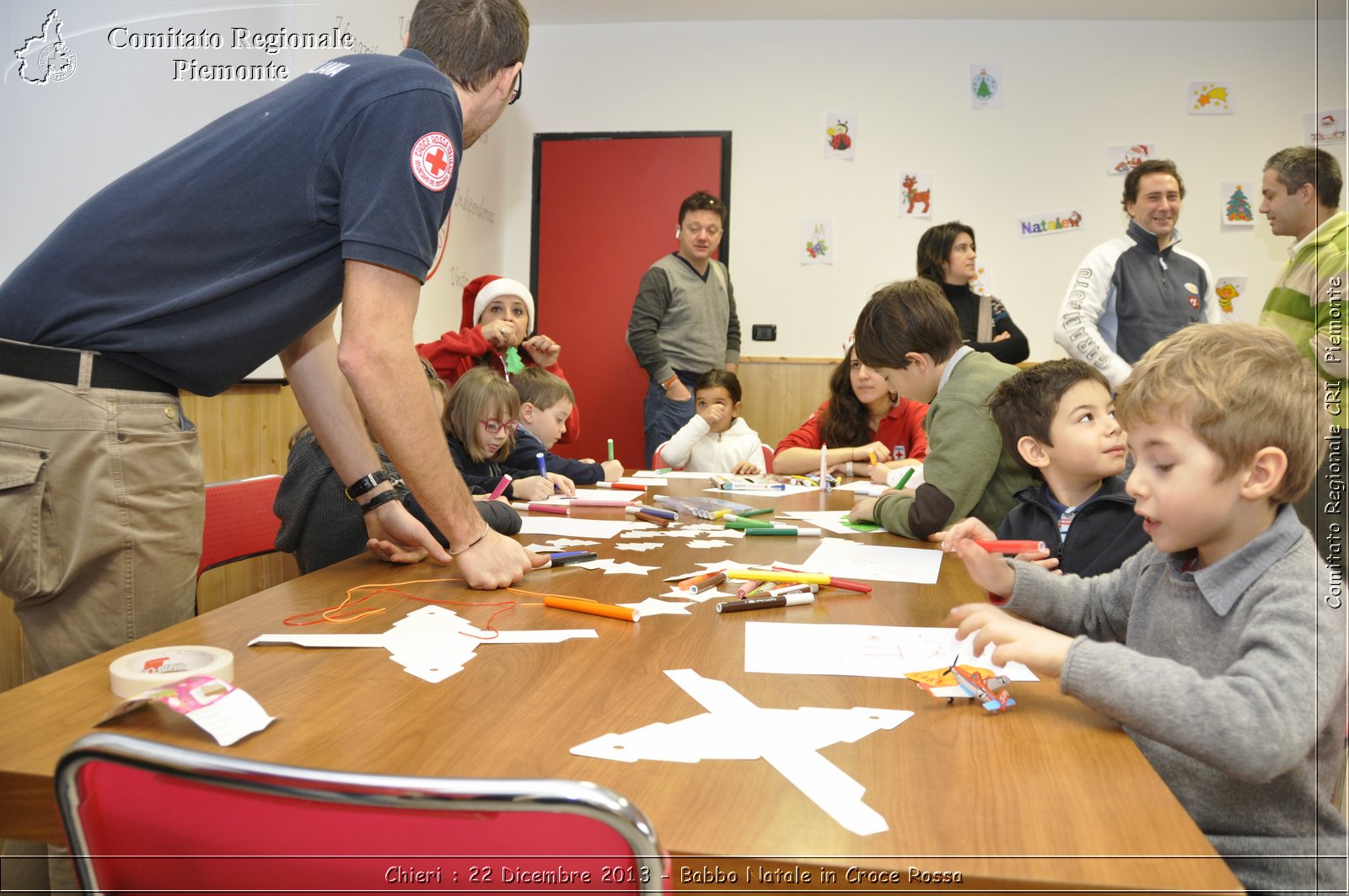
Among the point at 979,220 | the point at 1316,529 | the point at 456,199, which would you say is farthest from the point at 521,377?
the point at 979,220

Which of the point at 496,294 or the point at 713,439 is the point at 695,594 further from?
the point at 496,294

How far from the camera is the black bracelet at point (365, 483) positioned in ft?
4.97

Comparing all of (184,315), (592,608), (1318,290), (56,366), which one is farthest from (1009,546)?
(1318,290)

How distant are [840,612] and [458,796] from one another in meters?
0.85

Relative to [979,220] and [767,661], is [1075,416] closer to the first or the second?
[767,661]

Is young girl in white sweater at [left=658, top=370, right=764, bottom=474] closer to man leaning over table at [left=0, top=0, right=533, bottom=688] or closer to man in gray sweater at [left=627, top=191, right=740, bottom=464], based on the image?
man in gray sweater at [left=627, top=191, right=740, bottom=464]

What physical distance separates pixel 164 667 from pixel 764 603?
0.71 meters

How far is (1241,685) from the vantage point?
0.80m

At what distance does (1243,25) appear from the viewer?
5.21 metres

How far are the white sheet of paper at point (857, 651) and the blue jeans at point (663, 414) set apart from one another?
3.37m

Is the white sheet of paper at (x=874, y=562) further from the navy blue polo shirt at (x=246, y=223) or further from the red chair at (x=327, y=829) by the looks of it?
the red chair at (x=327, y=829)

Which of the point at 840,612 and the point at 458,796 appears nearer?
the point at 458,796

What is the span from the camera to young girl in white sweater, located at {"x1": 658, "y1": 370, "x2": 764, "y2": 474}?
3.65 m

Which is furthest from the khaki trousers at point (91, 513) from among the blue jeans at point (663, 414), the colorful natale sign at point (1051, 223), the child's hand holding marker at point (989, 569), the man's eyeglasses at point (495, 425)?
the colorful natale sign at point (1051, 223)
